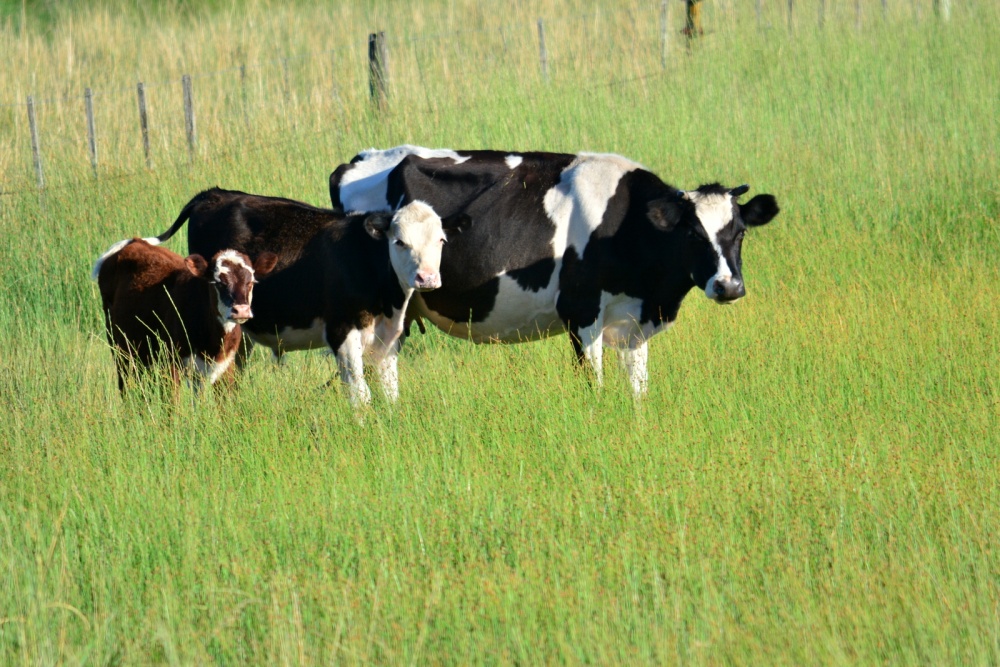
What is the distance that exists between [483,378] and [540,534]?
2549 mm

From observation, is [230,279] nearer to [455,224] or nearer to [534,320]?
[455,224]

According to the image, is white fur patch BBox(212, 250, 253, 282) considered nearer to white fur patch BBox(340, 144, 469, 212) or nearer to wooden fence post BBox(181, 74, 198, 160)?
white fur patch BBox(340, 144, 469, 212)

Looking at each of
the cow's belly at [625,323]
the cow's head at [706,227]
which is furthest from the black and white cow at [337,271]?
the cow's head at [706,227]

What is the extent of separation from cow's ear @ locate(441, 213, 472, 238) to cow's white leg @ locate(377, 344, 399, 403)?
83cm

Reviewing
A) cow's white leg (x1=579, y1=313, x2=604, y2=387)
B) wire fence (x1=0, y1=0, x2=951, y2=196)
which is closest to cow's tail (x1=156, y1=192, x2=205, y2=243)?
cow's white leg (x1=579, y1=313, x2=604, y2=387)

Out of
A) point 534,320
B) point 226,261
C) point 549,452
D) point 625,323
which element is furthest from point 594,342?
point 226,261

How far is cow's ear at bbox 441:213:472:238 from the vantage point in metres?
8.05

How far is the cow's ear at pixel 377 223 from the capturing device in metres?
7.79

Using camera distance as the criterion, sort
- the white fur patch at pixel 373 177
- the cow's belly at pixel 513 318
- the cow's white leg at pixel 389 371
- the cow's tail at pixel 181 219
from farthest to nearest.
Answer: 1. the white fur patch at pixel 373 177
2. the cow's tail at pixel 181 219
3. the cow's belly at pixel 513 318
4. the cow's white leg at pixel 389 371

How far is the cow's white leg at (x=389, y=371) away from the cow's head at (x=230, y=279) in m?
0.94

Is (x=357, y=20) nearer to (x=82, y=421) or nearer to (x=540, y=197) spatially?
(x=540, y=197)

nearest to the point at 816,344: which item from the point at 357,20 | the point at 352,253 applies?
the point at 352,253

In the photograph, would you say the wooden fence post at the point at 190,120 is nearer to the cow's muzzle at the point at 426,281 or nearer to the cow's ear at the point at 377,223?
the cow's ear at the point at 377,223

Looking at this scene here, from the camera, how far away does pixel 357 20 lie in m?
19.0
